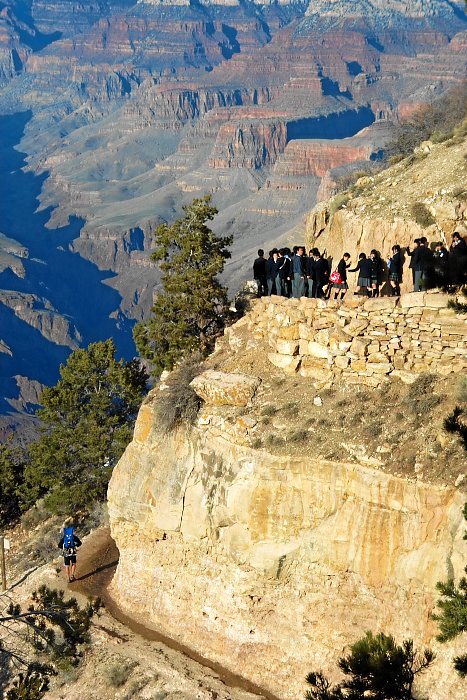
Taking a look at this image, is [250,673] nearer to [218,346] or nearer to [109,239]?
[218,346]

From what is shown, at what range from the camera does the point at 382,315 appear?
19672 millimetres

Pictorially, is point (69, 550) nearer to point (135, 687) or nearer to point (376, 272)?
point (135, 687)

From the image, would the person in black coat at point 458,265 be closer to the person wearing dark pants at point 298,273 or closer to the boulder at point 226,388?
the person wearing dark pants at point 298,273

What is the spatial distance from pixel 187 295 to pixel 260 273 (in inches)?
105

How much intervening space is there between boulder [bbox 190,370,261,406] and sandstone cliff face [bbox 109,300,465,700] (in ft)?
0.10

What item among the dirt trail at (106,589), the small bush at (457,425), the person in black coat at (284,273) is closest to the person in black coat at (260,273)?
the person in black coat at (284,273)

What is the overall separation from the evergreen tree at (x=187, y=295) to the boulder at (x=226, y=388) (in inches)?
114

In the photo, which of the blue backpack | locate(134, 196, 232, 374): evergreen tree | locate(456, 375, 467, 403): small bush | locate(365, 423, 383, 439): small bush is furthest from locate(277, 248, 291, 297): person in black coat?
the blue backpack

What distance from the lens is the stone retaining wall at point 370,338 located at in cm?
1905

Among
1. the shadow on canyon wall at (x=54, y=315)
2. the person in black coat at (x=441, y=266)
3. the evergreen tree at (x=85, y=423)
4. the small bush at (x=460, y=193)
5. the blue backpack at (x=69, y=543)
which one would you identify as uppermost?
the small bush at (x=460, y=193)

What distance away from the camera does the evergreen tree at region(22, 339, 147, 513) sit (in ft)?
101

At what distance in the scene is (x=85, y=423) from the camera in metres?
31.4

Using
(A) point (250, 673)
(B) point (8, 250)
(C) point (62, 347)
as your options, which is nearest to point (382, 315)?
(A) point (250, 673)

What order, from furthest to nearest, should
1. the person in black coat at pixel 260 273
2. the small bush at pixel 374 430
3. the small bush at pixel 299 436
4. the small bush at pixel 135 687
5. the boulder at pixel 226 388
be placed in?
the person in black coat at pixel 260 273, the boulder at pixel 226 388, the small bush at pixel 135 687, the small bush at pixel 299 436, the small bush at pixel 374 430
